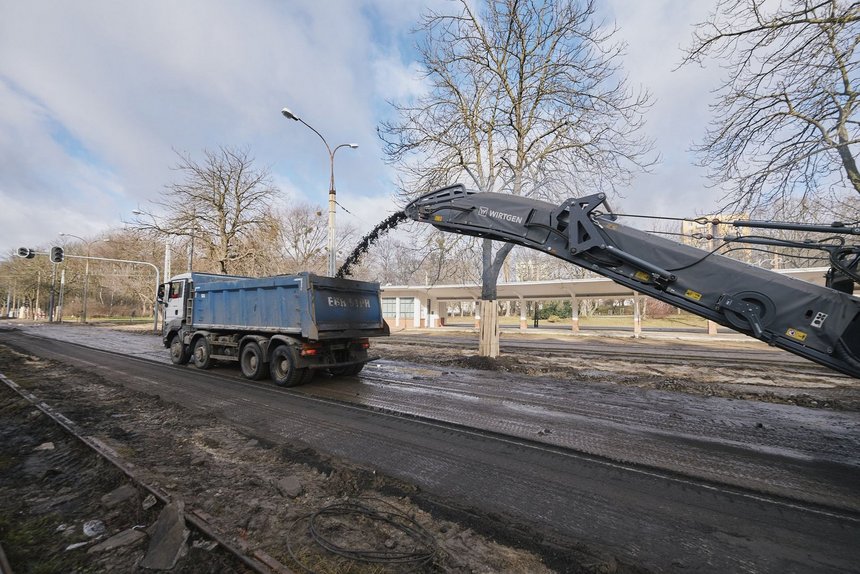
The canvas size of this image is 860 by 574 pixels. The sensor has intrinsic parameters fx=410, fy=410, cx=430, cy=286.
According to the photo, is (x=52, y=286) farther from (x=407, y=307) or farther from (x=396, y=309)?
(x=407, y=307)

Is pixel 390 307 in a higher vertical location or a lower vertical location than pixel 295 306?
higher

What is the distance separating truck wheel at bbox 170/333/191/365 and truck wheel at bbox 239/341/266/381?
320cm

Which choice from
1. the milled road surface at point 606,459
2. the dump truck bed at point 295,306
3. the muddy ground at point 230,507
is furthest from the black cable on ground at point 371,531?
the dump truck bed at point 295,306

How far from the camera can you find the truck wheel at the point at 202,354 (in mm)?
11445

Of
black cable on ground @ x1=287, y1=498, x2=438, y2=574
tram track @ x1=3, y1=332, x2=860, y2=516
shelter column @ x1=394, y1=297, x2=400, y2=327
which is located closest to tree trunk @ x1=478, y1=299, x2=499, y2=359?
tram track @ x1=3, y1=332, x2=860, y2=516

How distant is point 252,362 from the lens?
10.2 metres

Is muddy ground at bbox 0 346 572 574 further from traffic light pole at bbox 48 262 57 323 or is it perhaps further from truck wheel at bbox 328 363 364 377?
traffic light pole at bbox 48 262 57 323

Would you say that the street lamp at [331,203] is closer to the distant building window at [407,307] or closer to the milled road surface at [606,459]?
the milled road surface at [606,459]

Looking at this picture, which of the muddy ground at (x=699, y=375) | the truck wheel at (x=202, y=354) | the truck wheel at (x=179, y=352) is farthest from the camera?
the truck wheel at (x=179, y=352)

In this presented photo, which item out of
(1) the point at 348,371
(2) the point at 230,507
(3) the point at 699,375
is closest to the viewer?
(2) the point at 230,507

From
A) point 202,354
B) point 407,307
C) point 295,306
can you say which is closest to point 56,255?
point 202,354

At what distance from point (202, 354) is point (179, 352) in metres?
1.39

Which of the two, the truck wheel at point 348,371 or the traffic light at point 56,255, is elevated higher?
the traffic light at point 56,255

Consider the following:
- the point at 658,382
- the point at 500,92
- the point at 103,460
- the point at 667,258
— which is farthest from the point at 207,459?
the point at 500,92
